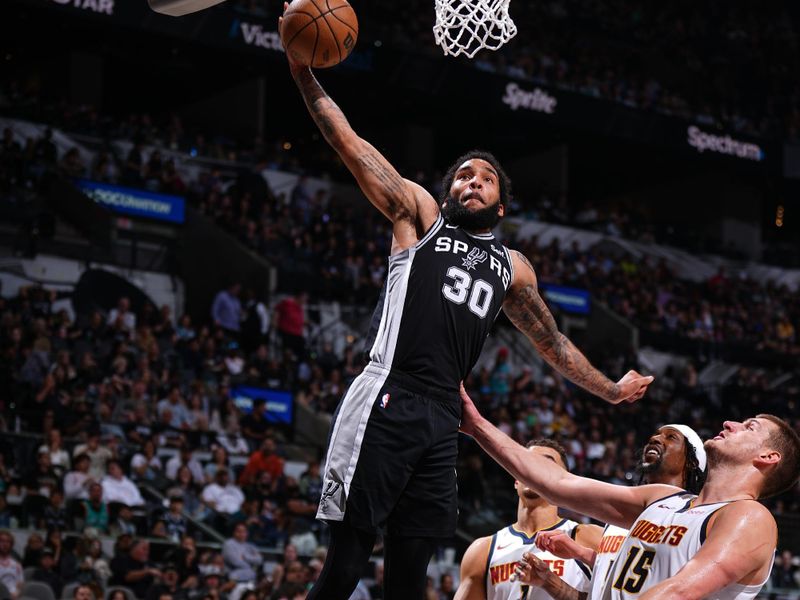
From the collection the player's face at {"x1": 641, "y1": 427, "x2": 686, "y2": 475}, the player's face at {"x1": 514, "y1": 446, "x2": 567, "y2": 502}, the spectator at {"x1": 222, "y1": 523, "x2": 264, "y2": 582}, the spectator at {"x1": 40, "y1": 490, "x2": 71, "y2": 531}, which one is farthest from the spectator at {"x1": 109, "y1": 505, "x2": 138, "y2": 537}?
the player's face at {"x1": 641, "y1": 427, "x2": 686, "y2": 475}

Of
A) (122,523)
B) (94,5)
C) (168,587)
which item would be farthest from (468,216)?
(94,5)

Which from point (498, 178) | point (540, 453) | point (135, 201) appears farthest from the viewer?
point (135, 201)

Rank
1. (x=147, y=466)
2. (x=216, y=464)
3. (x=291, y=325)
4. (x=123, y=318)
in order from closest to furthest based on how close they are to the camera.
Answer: (x=147, y=466)
(x=216, y=464)
(x=123, y=318)
(x=291, y=325)

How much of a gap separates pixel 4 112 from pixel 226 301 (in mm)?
5229

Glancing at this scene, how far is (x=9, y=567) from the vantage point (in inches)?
412

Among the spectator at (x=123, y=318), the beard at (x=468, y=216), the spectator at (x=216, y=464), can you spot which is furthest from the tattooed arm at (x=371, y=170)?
the spectator at (x=123, y=318)

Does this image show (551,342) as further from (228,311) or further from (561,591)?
(228,311)

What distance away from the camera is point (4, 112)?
1980cm

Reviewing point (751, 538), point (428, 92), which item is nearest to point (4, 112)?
point (428, 92)

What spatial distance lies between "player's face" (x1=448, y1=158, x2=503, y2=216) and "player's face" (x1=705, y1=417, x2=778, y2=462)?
135 cm

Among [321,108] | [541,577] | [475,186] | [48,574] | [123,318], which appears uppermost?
[321,108]

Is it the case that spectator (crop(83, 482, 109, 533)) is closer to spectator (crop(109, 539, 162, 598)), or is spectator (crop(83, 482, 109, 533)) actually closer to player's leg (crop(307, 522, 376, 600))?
spectator (crop(109, 539, 162, 598))

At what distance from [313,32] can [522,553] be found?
3314mm

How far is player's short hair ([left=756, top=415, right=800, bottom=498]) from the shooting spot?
15.4 ft
